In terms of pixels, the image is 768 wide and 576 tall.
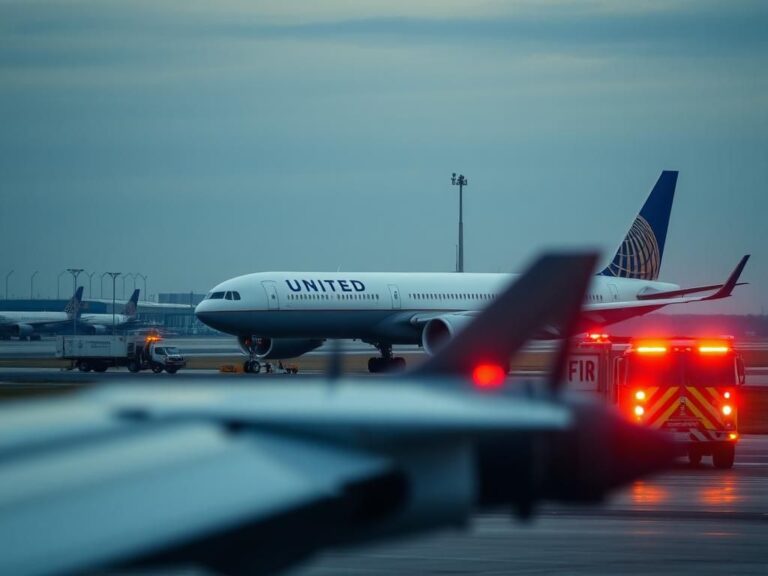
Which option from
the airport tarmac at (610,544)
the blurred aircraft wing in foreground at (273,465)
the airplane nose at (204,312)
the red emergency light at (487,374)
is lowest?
the airport tarmac at (610,544)

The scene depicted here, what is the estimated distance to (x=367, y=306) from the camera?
194 ft

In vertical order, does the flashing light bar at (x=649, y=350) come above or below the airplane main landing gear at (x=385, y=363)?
above

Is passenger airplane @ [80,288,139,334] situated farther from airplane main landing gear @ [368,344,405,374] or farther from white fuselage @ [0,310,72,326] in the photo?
airplane main landing gear @ [368,344,405,374]

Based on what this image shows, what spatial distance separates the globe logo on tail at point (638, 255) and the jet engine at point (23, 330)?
4241 inches

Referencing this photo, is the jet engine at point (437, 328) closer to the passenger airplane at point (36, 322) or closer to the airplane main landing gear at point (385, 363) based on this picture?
the airplane main landing gear at point (385, 363)

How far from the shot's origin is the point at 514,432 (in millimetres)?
5148

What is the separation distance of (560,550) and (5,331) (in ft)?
520

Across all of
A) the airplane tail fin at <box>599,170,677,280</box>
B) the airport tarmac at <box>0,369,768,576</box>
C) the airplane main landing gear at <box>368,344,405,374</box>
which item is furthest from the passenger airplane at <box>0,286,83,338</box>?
the airport tarmac at <box>0,369,768,576</box>

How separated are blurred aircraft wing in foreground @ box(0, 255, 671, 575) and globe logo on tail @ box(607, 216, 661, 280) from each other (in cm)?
6426

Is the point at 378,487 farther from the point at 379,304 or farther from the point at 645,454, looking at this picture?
the point at 379,304

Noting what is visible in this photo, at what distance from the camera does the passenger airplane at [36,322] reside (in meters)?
165

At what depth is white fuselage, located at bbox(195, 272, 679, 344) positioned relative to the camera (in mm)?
56344

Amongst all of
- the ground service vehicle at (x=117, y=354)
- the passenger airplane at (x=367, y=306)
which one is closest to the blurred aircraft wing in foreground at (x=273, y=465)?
the passenger airplane at (x=367, y=306)

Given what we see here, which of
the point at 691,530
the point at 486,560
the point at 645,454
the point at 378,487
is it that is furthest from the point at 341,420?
the point at 691,530
